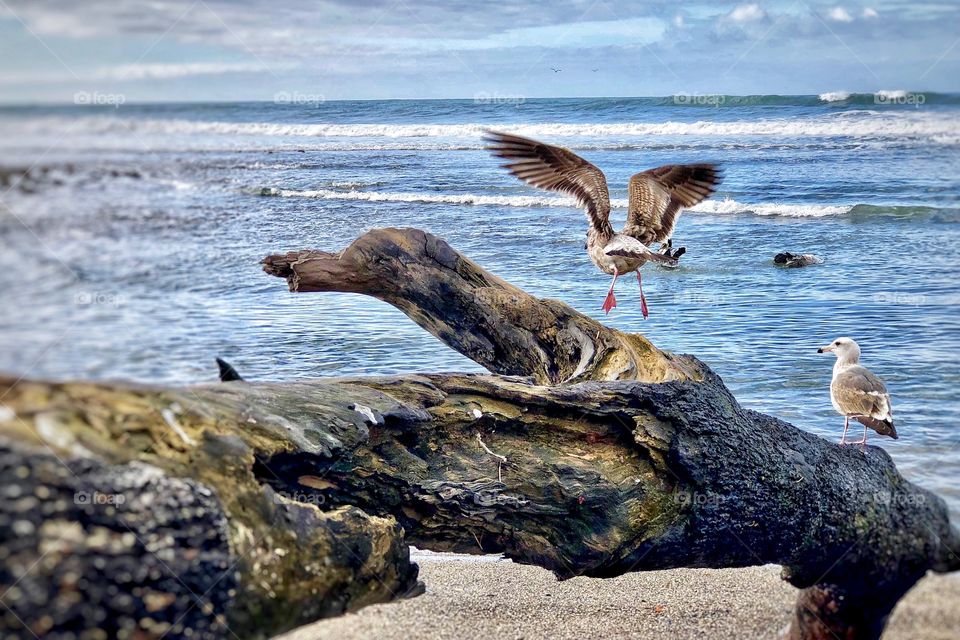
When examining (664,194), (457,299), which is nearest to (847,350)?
(664,194)

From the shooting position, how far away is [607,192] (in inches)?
262

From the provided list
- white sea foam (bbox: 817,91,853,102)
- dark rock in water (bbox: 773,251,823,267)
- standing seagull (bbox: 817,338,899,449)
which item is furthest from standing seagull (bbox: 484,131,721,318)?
white sea foam (bbox: 817,91,853,102)

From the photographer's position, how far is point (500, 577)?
21.1 ft

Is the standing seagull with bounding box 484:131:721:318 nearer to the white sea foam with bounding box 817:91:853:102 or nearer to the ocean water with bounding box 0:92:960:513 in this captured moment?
the ocean water with bounding box 0:92:960:513

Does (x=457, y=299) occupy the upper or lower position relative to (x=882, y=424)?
upper

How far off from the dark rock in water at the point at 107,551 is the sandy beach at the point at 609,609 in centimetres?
219

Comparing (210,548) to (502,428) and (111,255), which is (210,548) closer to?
(111,255)

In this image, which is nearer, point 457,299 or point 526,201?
point 457,299

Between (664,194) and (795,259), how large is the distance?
7.11m

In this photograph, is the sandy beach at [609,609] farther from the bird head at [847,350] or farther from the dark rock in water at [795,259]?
the dark rock in water at [795,259]

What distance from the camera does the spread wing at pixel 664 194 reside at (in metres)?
6.79

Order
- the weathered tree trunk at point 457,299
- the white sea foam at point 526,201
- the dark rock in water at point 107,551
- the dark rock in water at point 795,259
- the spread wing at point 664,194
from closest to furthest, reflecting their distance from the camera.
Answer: the dark rock in water at point 107,551 → the weathered tree trunk at point 457,299 → the spread wing at point 664,194 → the dark rock in water at point 795,259 → the white sea foam at point 526,201

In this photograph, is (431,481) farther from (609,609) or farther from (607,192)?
(607,192)

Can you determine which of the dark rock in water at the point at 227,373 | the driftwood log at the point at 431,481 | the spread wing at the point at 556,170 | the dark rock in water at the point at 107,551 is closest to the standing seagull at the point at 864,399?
the driftwood log at the point at 431,481
